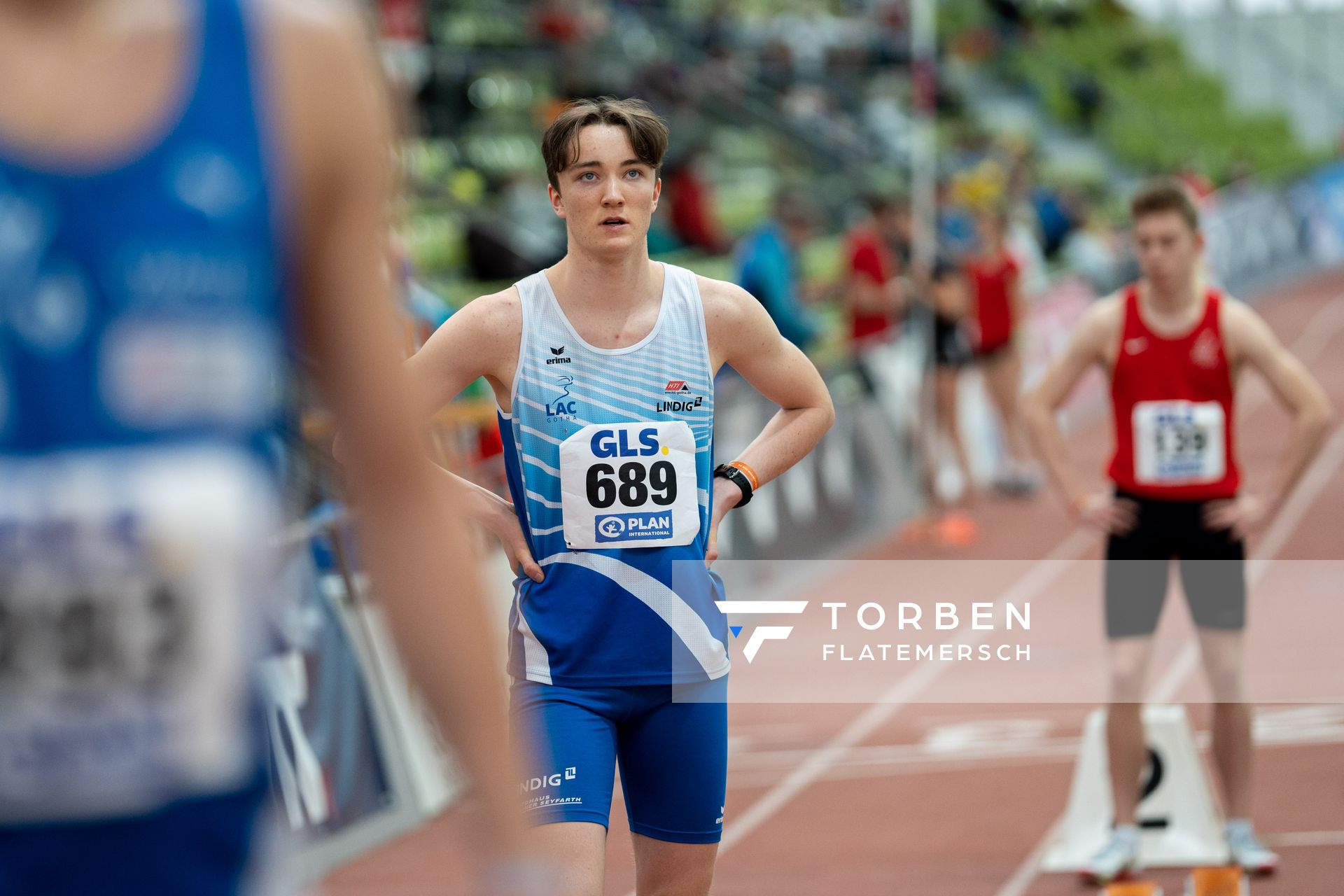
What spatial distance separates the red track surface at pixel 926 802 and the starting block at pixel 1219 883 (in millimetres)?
63

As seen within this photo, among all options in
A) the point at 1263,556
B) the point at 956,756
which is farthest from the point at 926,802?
the point at 1263,556

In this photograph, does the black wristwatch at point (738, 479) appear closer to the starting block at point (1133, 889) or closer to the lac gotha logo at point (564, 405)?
the lac gotha logo at point (564, 405)

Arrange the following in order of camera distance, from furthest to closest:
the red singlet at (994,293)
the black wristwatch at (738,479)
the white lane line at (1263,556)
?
1. the red singlet at (994,293)
2. the white lane line at (1263,556)
3. the black wristwatch at (738,479)

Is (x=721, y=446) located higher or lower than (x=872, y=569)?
higher

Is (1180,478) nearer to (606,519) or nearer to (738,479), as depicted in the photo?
(738,479)

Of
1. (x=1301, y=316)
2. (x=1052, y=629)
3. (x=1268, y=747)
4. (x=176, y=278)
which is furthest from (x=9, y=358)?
(x=1301, y=316)

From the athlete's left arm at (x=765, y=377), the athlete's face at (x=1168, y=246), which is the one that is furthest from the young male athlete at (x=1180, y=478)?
the athlete's left arm at (x=765, y=377)

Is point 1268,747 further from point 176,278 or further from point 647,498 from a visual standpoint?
point 176,278

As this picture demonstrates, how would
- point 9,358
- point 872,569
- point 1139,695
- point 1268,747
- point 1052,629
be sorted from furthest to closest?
point 872,569, point 1052,629, point 1268,747, point 1139,695, point 9,358

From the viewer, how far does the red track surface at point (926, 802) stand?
6.41 metres

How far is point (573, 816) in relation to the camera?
3.75m

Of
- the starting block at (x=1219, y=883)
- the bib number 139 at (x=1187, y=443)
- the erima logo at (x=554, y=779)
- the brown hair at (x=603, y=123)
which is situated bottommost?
the starting block at (x=1219, y=883)

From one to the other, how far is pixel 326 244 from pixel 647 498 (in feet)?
8.11

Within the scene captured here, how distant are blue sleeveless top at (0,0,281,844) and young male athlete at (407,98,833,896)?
7.86 feet
